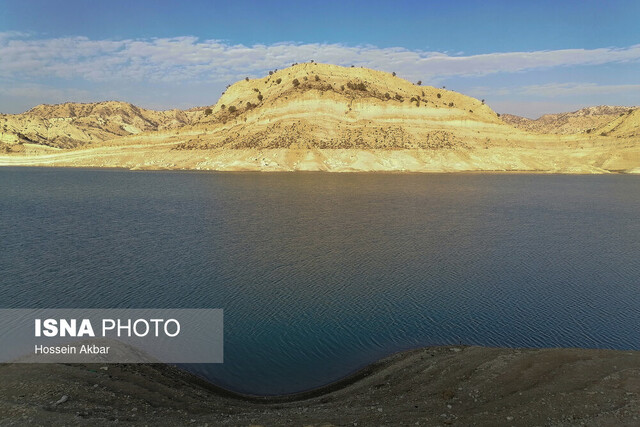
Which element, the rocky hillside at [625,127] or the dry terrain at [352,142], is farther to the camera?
the rocky hillside at [625,127]

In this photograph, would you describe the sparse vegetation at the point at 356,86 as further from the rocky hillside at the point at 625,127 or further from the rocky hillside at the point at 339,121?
the rocky hillside at the point at 625,127

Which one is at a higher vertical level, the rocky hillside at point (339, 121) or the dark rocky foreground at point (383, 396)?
the rocky hillside at point (339, 121)

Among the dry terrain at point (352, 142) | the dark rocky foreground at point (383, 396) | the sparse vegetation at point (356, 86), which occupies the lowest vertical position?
the dark rocky foreground at point (383, 396)

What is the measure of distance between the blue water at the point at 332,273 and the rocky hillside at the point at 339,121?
66.5m

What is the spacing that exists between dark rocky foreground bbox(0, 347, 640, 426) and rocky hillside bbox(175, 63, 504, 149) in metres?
103

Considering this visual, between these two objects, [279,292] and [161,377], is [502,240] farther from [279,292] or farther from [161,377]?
[161,377]

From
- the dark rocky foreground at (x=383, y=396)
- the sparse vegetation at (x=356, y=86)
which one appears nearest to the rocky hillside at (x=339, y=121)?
the sparse vegetation at (x=356, y=86)

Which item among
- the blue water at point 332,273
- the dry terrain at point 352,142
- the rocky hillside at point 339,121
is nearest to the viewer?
the blue water at point 332,273

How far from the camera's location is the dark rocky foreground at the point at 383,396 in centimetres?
977

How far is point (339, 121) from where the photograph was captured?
407ft

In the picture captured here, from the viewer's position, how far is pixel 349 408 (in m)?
11.0

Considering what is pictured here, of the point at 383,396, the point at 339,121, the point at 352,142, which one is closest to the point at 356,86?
the point at 339,121

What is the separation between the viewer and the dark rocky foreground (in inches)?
385

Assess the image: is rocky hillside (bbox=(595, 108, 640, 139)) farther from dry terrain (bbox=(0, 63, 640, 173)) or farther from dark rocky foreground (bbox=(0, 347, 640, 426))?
dark rocky foreground (bbox=(0, 347, 640, 426))
